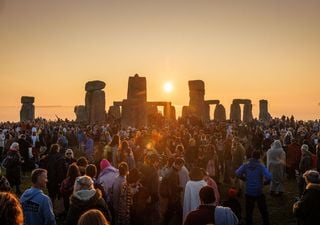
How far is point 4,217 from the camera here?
3.66 meters

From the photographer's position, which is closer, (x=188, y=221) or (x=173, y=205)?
(x=188, y=221)

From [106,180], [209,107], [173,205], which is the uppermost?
[209,107]

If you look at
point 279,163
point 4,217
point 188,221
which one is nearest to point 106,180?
point 188,221

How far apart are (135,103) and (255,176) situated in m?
24.0

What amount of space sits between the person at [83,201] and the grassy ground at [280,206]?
203 inches

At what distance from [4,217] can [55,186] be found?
7.84 meters

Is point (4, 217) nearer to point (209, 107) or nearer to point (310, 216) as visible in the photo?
point (310, 216)

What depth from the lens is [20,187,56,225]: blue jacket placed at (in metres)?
6.38

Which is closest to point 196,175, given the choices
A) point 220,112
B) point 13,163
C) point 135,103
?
point 13,163

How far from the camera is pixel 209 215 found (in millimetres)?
5891

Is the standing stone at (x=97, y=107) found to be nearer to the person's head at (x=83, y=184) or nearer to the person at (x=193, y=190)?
the person at (x=193, y=190)

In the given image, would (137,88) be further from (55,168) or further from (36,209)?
(36,209)

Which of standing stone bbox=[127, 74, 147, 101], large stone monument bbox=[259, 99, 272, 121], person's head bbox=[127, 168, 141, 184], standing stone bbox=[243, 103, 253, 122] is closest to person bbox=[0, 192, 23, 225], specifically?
person's head bbox=[127, 168, 141, 184]

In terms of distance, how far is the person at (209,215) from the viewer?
19.1ft
